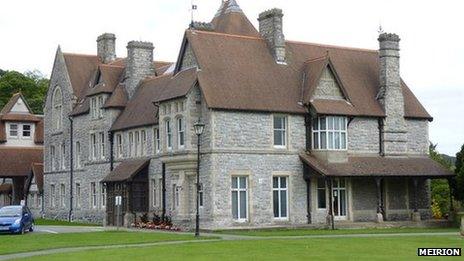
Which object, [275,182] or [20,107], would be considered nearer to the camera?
[275,182]

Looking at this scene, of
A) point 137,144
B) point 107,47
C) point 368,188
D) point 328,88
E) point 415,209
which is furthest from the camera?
point 107,47

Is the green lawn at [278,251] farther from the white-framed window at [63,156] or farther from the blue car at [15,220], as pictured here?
the white-framed window at [63,156]

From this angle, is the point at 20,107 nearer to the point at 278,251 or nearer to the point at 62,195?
the point at 62,195

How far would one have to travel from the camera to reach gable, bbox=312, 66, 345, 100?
46062 mm

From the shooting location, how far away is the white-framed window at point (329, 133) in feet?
150

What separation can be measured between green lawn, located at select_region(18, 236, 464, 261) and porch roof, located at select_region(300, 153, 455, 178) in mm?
13746

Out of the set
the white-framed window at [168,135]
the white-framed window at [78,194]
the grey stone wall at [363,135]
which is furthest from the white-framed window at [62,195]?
the grey stone wall at [363,135]

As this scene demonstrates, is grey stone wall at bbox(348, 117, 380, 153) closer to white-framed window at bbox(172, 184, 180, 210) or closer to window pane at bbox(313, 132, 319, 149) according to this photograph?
window pane at bbox(313, 132, 319, 149)

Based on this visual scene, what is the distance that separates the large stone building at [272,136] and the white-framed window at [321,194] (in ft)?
0.21

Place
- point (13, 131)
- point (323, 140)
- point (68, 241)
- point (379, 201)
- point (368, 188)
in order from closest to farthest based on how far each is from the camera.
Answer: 1. point (68, 241)
2. point (323, 140)
3. point (379, 201)
4. point (368, 188)
5. point (13, 131)

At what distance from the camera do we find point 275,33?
47.8 metres

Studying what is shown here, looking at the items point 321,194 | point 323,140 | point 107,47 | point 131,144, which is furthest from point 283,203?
point 107,47

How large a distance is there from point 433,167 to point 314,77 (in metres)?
8.83

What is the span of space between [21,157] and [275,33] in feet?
112
